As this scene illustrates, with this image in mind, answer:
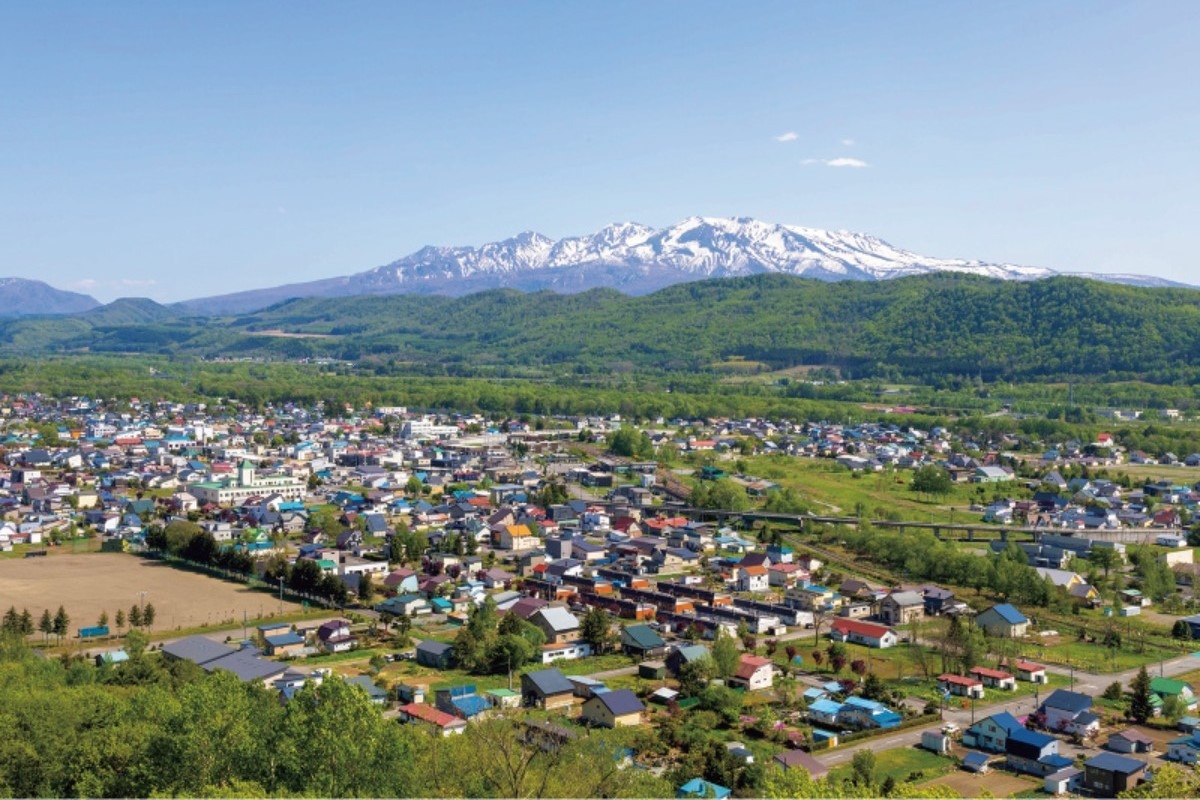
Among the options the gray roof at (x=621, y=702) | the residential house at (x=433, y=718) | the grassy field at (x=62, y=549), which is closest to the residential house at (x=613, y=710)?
the gray roof at (x=621, y=702)

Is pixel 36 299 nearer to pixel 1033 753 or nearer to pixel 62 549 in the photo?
pixel 62 549

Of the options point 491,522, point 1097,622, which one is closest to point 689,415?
point 491,522

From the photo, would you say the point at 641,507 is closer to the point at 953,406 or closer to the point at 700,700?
the point at 700,700

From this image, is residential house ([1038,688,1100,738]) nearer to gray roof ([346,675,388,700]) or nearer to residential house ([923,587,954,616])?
residential house ([923,587,954,616])

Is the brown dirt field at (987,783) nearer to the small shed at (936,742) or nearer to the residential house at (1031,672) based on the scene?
the small shed at (936,742)

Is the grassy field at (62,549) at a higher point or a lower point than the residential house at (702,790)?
lower

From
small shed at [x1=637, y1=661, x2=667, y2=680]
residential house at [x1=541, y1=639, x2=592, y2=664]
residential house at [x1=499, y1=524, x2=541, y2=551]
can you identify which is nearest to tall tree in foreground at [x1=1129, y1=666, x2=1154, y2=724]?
small shed at [x1=637, y1=661, x2=667, y2=680]

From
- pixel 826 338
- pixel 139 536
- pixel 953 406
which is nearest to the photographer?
pixel 139 536
